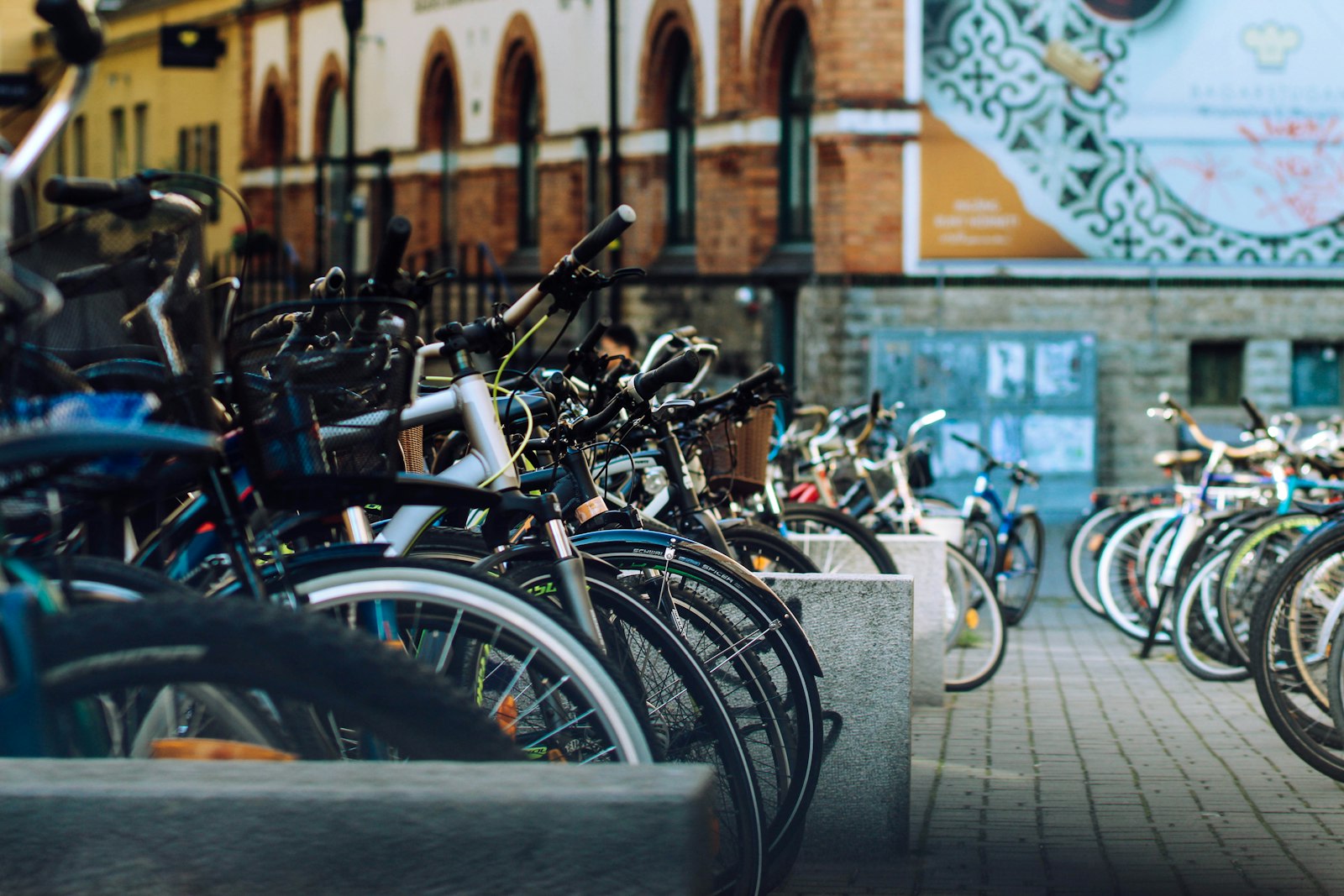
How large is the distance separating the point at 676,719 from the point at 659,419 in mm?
1826

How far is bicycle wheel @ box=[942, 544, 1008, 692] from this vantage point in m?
9.20

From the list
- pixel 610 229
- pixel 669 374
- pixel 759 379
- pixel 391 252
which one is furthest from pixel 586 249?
pixel 759 379

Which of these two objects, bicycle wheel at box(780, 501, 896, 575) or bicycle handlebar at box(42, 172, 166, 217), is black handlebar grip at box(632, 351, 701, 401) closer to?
bicycle handlebar at box(42, 172, 166, 217)

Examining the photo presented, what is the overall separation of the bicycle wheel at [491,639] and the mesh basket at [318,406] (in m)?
0.16

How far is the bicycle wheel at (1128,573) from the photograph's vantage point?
424 inches

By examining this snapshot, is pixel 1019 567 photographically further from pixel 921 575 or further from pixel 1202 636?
pixel 921 575

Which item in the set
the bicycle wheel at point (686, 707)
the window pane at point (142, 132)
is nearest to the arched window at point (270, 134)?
the window pane at point (142, 132)

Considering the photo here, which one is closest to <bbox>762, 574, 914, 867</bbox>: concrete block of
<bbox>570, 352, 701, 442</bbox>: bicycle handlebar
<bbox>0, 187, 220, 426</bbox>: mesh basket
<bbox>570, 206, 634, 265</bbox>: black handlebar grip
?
<bbox>570, 352, 701, 442</bbox>: bicycle handlebar

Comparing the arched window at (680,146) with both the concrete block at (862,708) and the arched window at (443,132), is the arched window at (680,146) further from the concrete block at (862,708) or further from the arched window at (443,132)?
the concrete block at (862,708)

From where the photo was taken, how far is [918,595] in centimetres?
865

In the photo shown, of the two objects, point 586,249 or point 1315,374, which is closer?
point 586,249

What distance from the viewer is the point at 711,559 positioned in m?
4.65

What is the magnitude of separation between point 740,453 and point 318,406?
3780 mm

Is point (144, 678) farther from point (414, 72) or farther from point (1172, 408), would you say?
point (414, 72)
